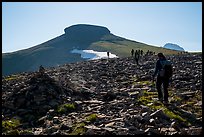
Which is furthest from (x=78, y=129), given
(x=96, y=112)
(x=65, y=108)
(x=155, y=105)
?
(x=155, y=105)

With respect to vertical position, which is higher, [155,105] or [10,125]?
[155,105]

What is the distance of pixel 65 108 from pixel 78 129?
4.45m

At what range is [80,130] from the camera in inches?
484

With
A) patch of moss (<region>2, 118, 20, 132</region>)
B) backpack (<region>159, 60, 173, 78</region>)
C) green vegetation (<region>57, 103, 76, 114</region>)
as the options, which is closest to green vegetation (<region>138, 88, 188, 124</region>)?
backpack (<region>159, 60, 173, 78</region>)

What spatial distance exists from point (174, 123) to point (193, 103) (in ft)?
16.6

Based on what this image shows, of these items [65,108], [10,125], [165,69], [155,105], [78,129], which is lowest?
[10,125]

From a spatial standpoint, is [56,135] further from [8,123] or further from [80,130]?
[8,123]

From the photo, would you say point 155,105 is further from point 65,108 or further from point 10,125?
point 10,125

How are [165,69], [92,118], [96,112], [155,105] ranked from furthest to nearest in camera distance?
[165,69], [155,105], [96,112], [92,118]

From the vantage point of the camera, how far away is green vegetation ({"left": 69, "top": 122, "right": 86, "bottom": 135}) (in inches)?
473

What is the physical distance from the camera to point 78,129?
12.5 m

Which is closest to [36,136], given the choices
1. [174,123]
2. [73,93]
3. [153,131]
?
[153,131]

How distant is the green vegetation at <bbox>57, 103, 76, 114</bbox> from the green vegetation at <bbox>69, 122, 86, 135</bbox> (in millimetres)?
3125

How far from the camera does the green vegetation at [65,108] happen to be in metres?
16.5
